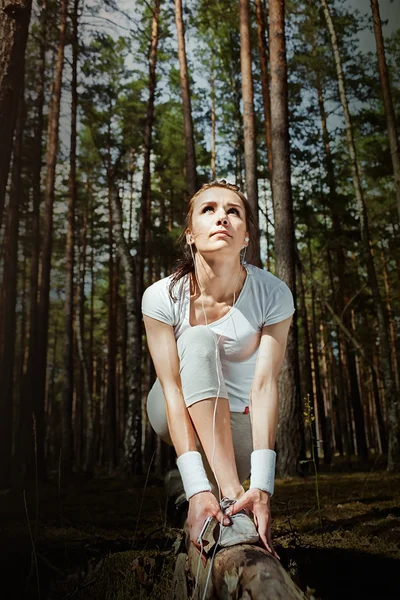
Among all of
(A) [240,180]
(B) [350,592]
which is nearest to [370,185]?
(A) [240,180]

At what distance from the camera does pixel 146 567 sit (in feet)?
4.58

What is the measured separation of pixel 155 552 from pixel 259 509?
66 cm

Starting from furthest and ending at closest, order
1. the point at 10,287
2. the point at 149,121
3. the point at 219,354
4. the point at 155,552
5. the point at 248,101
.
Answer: the point at 149,121
the point at 10,287
the point at 248,101
the point at 155,552
the point at 219,354

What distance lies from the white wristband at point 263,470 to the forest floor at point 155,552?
9.8 inches

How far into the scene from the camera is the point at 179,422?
1.29 meters

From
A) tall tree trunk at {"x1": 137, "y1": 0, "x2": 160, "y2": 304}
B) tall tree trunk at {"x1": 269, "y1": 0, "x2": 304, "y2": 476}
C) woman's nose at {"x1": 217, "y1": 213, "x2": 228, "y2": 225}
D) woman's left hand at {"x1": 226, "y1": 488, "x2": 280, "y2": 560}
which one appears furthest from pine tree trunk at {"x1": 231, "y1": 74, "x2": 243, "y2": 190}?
woman's left hand at {"x1": 226, "y1": 488, "x2": 280, "y2": 560}

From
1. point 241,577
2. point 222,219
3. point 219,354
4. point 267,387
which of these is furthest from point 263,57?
point 241,577

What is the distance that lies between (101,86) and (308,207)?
423cm

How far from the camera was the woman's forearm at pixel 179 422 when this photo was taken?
1.25m

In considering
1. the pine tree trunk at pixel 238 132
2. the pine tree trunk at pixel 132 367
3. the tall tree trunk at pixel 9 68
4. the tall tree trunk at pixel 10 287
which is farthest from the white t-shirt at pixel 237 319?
the pine tree trunk at pixel 238 132

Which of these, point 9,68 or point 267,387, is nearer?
point 267,387

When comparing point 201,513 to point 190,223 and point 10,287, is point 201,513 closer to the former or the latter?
point 190,223

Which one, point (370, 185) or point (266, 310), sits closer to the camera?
point (266, 310)

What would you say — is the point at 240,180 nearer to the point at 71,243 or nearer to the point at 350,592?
the point at 71,243
